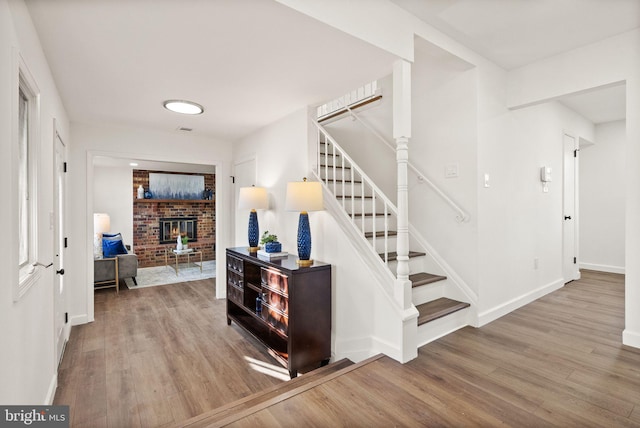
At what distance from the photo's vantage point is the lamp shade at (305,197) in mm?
2760

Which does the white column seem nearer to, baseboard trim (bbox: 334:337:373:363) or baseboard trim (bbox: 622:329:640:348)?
baseboard trim (bbox: 622:329:640:348)

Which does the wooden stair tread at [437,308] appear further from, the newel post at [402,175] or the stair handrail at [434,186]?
the stair handrail at [434,186]

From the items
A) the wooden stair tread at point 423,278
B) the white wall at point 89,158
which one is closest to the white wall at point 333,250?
the wooden stair tread at point 423,278

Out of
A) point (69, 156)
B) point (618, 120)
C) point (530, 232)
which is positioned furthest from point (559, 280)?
point (69, 156)

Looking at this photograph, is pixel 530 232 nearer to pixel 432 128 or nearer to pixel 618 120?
pixel 432 128

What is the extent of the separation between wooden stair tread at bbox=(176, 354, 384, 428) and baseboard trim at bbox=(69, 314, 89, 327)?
9.31ft

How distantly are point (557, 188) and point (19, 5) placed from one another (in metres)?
5.26

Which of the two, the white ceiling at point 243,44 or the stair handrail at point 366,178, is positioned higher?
the white ceiling at point 243,44

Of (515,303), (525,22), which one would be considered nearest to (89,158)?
(525,22)

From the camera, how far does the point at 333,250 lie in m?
2.87

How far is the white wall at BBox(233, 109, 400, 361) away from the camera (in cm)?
248

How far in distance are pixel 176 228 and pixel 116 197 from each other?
57.6 inches

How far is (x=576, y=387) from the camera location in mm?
1907
